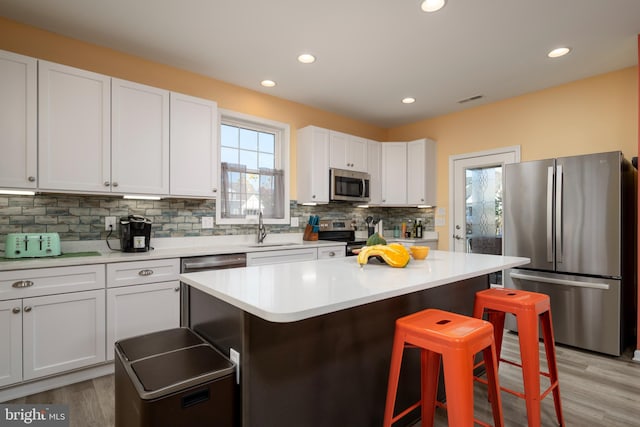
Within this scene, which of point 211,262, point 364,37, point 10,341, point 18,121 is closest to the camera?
point 10,341

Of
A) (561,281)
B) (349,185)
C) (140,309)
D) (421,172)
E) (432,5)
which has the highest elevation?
(432,5)

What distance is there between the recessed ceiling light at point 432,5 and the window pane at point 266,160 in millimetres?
2344

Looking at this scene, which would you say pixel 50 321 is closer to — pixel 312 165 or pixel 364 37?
pixel 312 165

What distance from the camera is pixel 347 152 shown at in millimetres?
4496

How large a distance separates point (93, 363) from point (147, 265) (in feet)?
2.44

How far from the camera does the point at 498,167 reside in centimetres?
427

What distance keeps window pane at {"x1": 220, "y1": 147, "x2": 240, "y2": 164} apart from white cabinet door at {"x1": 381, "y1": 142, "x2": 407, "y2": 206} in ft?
7.40

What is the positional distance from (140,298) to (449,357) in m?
2.26

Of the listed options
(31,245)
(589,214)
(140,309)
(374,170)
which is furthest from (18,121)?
(589,214)

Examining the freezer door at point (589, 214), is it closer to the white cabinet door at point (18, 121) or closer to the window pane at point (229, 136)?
the window pane at point (229, 136)

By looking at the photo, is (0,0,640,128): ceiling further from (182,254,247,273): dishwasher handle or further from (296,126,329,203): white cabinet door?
(182,254,247,273): dishwasher handle

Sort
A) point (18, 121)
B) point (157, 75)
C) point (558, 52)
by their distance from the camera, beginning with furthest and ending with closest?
point (157, 75)
point (558, 52)
point (18, 121)

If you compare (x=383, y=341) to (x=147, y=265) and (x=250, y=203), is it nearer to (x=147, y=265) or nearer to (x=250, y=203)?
(x=147, y=265)

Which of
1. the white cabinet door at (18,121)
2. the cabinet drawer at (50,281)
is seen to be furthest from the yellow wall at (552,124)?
the white cabinet door at (18,121)
